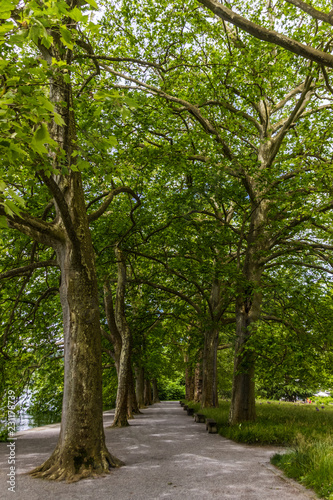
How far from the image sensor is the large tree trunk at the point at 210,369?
16.5 metres

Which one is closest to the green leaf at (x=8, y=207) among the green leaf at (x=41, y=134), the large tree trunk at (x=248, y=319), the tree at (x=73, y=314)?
the green leaf at (x=41, y=134)

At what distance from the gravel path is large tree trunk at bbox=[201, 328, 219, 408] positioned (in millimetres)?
6964

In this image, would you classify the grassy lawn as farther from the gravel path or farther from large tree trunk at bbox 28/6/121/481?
large tree trunk at bbox 28/6/121/481

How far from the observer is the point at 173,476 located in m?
6.08

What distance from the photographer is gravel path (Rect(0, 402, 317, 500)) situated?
5047 millimetres

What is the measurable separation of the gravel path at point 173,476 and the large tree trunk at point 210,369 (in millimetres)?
6964

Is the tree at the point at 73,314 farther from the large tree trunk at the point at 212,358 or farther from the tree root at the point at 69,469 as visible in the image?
the large tree trunk at the point at 212,358

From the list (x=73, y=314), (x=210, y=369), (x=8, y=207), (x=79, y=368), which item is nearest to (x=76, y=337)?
(x=73, y=314)

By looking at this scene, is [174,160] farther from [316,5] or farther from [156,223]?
[316,5]

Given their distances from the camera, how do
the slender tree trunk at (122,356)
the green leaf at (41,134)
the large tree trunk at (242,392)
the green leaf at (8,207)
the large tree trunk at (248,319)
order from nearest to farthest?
the green leaf at (8,207) < the green leaf at (41,134) < the large tree trunk at (248,319) < the large tree trunk at (242,392) < the slender tree trunk at (122,356)

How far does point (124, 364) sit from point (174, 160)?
25.0 ft

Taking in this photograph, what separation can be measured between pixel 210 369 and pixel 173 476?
10.8 meters

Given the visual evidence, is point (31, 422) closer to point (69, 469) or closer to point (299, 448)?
point (69, 469)

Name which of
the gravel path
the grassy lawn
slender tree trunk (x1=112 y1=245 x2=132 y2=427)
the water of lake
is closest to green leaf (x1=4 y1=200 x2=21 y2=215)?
the gravel path
